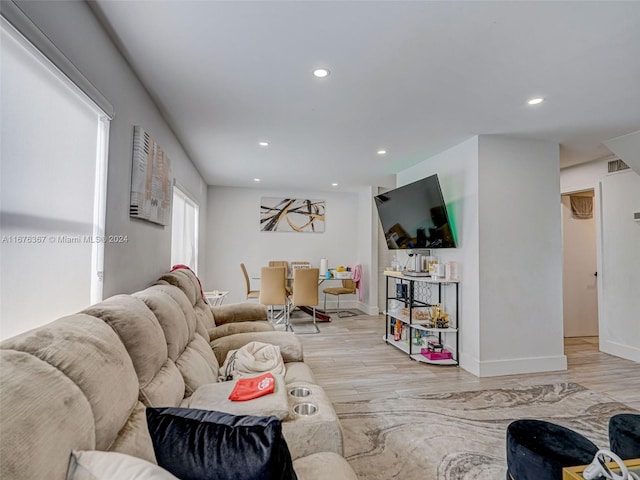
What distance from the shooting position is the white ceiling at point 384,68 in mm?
1581

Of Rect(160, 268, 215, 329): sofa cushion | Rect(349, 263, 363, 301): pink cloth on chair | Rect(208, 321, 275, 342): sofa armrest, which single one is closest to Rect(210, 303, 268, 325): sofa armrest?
Rect(160, 268, 215, 329): sofa cushion

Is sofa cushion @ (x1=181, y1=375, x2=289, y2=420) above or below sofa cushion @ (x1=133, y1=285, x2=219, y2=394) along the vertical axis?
below

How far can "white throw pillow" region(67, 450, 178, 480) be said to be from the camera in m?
0.67

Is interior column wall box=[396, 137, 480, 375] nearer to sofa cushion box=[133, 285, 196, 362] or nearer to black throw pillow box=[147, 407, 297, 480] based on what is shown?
sofa cushion box=[133, 285, 196, 362]

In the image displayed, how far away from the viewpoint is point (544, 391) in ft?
9.39

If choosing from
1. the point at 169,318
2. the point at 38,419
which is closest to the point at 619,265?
the point at 169,318

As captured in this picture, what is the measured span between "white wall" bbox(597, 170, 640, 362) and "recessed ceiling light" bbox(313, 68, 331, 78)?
13.2 feet

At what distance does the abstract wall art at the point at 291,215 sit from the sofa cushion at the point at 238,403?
5.05 metres

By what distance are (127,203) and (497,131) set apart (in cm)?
335

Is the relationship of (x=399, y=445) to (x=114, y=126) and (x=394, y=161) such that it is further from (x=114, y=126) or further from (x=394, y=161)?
(x=394, y=161)

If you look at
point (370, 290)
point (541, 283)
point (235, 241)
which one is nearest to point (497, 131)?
point (541, 283)

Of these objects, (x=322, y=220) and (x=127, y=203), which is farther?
A: (x=322, y=220)

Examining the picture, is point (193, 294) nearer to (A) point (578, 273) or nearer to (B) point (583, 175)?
(B) point (583, 175)

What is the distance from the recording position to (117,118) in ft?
6.22
